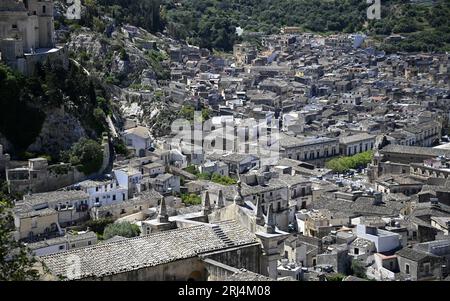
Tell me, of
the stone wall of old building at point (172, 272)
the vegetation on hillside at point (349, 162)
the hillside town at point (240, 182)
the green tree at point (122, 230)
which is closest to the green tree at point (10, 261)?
the hillside town at point (240, 182)

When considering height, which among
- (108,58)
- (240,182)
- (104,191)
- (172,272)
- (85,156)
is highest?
(108,58)

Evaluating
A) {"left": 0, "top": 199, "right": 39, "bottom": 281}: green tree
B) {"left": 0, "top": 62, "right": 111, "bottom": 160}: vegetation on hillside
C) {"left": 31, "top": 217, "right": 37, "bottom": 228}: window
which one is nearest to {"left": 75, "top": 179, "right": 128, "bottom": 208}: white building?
{"left": 0, "top": 62, "right": 111, "bottom": 160}: vegetation on hillside

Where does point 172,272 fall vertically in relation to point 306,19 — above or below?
below

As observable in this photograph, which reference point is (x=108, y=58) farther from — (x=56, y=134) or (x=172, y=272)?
(x=172, y=272)

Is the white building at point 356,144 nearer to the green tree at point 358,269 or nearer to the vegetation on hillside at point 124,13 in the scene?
the vegetation on hillside at point 124,13

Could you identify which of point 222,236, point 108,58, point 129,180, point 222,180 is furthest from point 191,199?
point 108,58

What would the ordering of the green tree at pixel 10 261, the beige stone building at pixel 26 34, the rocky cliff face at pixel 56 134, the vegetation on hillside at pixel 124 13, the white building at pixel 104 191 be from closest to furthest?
the green tree at pixel 10 261, the white building at pixel 104 191, the rocky cliff face at pixel 56 134, the beige stone building at pixel 26 34, the vegetation on hillside at pixel 124 13
